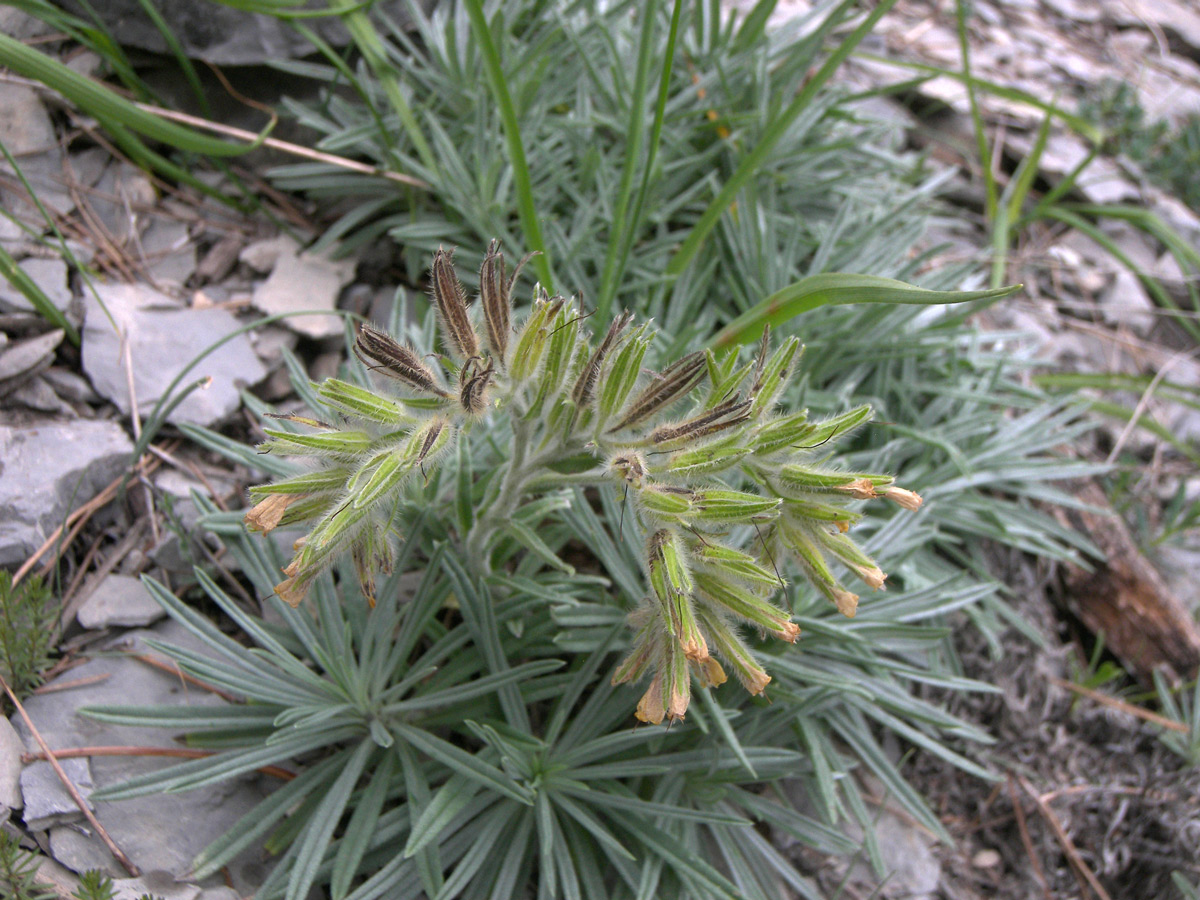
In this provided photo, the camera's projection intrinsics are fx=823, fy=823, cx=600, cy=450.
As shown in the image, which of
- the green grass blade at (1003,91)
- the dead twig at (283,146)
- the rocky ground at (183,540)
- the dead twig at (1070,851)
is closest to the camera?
the rocky ground at (183,540)

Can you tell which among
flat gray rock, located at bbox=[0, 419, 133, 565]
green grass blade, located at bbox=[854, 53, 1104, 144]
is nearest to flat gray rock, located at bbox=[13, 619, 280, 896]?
flat gray rock, located at bbox=[0, 419, 133, 565]

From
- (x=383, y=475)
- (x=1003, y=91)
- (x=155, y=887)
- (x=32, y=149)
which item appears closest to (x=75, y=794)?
(x=155, y=887)

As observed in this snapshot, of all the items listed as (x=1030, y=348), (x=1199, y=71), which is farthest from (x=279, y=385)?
(x=1199, y=71)

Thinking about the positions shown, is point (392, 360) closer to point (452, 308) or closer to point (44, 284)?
point (452, 308)

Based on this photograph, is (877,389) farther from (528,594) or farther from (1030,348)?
(528,594)

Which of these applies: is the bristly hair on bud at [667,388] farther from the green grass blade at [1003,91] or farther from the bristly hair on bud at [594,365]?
the green grass blade at [1003,91]

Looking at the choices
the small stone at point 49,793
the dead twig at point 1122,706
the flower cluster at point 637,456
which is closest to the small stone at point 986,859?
the dead twig at point 1122,706
